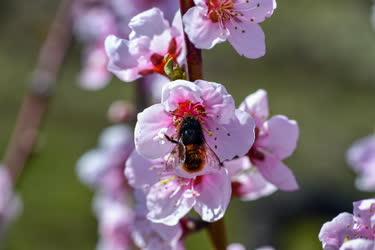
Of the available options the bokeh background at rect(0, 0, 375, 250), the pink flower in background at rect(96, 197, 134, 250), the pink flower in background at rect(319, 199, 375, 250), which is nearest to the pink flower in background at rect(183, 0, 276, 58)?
the pink flower in background at rect(319, 199, 375, 250)

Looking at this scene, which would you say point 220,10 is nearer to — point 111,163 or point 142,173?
point 142,173

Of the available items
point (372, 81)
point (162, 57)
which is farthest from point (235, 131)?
point (372, 81)

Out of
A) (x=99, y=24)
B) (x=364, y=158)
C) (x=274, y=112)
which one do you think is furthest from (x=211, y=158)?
(x=274, y=112)

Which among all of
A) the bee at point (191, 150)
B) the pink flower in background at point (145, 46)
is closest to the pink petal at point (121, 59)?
the pink flower in background at point (145, 46)

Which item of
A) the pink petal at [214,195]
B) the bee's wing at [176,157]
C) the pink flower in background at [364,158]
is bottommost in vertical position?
the pink flower in background at [364,158]

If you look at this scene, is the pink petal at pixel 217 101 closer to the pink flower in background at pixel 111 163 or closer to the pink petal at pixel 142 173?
the pink petal at pixel 142 173

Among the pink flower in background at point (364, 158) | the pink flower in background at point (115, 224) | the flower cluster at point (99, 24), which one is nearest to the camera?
the pink flower in background at point (364, 158)

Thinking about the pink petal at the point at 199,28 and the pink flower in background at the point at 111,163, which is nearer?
the pink petal at the point at 199,28
